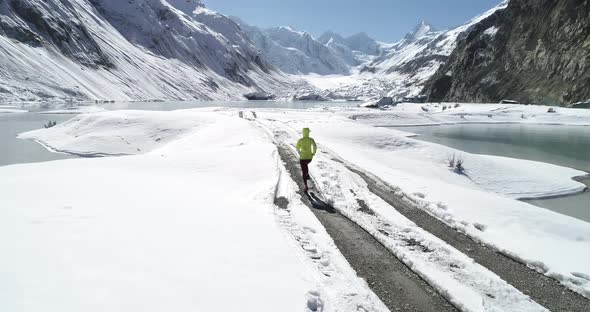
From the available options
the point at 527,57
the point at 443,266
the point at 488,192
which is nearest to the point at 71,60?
the point at 527,57

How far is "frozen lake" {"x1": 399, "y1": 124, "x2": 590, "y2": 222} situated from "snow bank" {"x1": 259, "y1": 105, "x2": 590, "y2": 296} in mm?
2061

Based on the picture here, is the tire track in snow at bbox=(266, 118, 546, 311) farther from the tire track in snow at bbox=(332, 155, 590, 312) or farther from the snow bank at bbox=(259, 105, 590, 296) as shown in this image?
the snow bank at bbox=(259, 105, 590, 296)

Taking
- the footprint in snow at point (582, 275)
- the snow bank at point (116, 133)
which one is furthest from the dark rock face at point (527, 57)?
the footprint in snow at point (582, 275)

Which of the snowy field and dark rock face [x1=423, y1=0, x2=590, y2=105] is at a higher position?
dark rock face [x1=423, y1=0, x2=590, y2=105]

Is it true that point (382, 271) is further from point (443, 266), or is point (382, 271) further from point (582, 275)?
point (582, 275)

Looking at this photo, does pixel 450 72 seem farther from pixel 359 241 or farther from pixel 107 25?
pixel 107 25

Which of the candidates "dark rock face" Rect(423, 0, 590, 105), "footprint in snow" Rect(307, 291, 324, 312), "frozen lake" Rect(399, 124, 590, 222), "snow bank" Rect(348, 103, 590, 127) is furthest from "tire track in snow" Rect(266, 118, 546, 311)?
"dark rock face" Rect(423, 0, 590, 105)

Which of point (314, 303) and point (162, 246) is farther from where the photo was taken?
point (162, 246)

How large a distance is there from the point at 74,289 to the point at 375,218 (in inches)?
277

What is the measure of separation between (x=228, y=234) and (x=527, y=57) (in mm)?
85000

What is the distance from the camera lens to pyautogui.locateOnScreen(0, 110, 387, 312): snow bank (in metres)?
5.62

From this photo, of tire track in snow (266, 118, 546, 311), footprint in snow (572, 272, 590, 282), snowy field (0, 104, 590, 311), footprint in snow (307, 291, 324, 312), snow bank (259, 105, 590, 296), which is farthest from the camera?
snow bank (259, 105, 590, 296)

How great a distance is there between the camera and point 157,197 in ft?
36.0

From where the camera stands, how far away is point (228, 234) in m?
8.50
